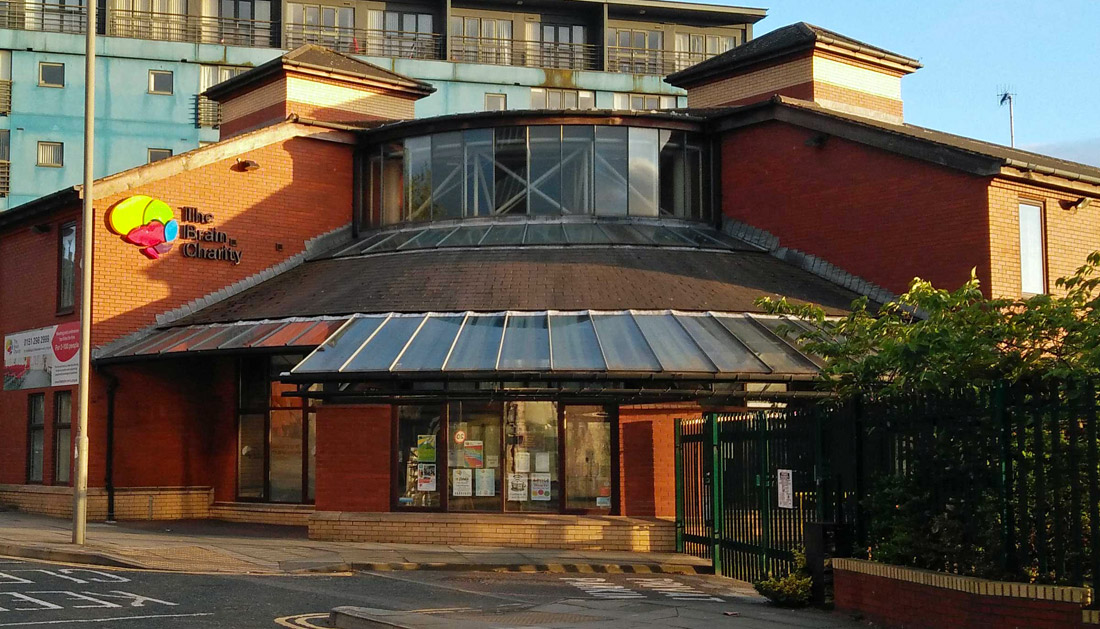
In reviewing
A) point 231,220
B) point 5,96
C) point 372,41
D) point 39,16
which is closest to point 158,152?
point 5,96

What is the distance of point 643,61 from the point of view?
2537 inches

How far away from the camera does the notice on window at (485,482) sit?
23.5 metres

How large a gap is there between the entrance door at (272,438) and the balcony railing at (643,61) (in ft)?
128

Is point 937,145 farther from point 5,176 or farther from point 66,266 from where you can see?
point 5,176

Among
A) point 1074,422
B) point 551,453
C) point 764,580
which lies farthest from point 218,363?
point 1074,422

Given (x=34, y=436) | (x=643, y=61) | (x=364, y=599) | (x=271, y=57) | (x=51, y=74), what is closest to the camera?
(x=364, y=599)

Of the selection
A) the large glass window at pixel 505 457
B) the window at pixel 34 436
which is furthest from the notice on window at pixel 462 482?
the window at pixel 34 436

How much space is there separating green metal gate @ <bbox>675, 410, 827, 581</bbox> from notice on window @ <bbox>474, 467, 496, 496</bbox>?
3559 millimetres

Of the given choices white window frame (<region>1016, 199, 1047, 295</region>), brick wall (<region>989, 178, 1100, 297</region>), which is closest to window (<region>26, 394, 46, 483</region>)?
brick wall (<region>989, 178, 1100, 297</region>)

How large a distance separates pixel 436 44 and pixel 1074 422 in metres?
52.5

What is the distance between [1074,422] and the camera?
1135 cm

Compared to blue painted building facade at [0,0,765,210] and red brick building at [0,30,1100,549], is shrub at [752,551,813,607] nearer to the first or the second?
red brick building at [0,30,1100,549]

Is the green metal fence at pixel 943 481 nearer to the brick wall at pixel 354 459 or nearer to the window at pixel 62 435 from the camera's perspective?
the brick wall at pixel 354 459

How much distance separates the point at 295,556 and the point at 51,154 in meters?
40.1
